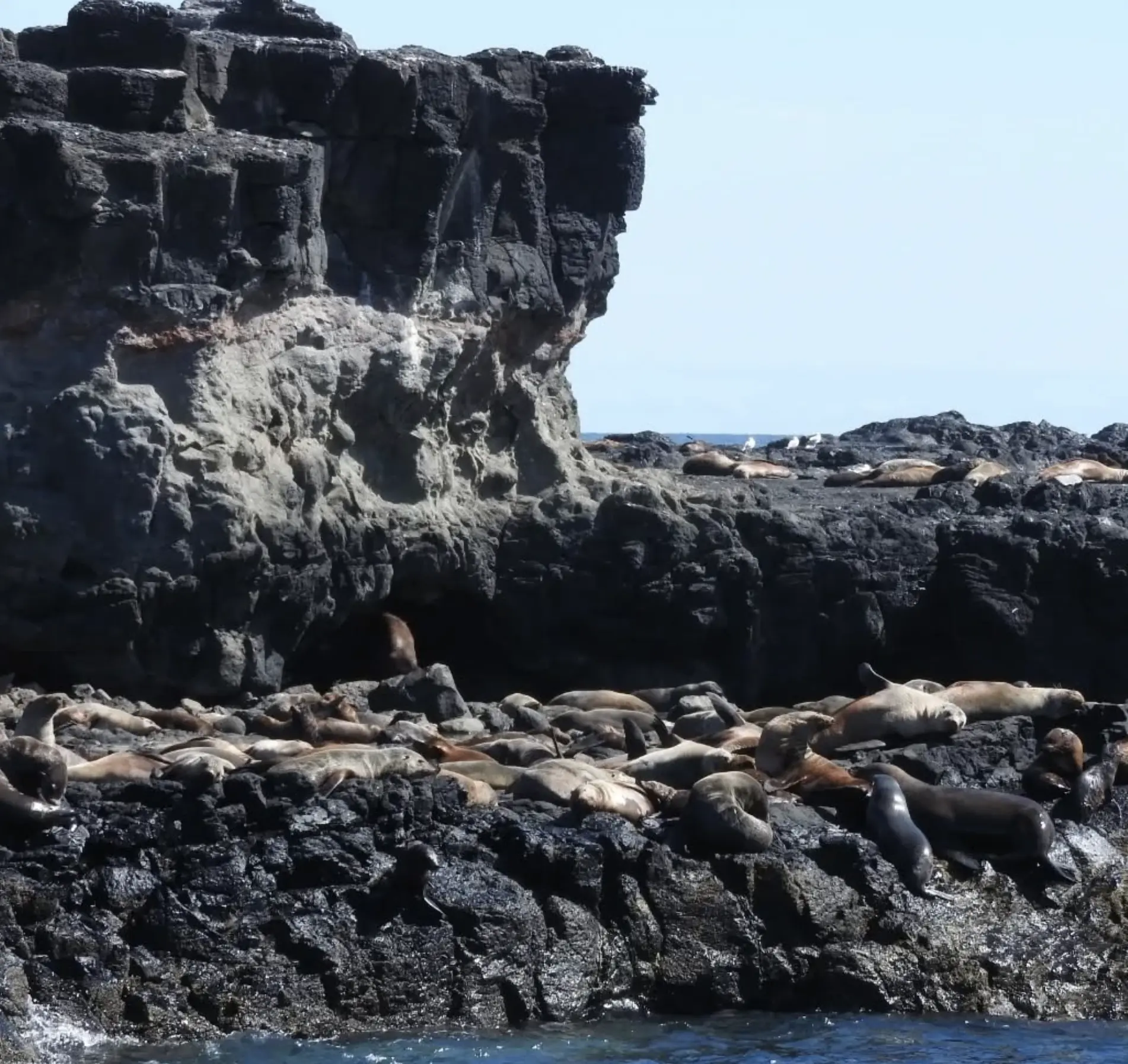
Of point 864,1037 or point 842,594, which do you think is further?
point 842,594

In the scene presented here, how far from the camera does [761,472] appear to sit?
2362 centimetres

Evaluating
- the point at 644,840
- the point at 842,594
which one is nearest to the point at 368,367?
the point at 842,594

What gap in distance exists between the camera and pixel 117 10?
16.0m

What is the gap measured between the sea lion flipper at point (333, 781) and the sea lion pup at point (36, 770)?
1406 millimetres

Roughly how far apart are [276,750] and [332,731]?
3.96ft

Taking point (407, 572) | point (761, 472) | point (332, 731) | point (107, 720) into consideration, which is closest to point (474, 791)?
point (332, 731)

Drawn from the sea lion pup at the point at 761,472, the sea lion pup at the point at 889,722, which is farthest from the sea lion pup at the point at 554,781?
the sea lion pup at the point at 761,472

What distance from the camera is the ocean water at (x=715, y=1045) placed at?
10.4m

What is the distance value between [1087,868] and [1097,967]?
628 mm

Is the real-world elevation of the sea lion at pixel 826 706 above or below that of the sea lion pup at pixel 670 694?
above

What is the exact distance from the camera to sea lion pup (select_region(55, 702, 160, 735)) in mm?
14266

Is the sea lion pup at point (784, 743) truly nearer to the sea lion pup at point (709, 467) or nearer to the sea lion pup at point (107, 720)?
the sea lion pup at point (107, 720)

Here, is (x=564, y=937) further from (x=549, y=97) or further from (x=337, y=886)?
(x=549, y=97)

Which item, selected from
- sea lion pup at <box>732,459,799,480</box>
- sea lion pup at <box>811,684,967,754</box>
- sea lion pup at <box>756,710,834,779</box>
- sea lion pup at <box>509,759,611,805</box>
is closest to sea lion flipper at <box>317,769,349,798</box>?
sea lion pup at <box>509,759,611,805</box>
